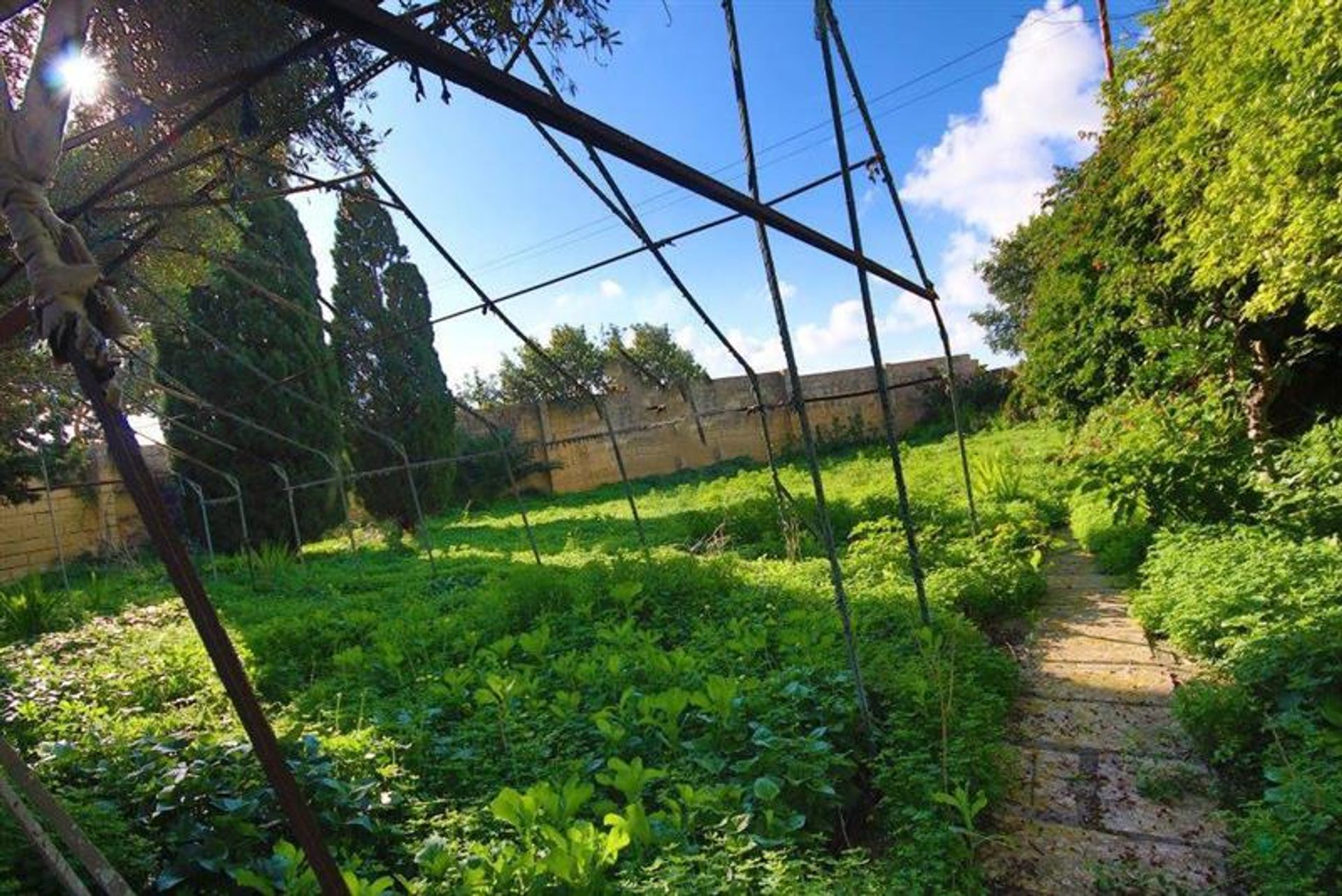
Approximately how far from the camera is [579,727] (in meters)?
2.71

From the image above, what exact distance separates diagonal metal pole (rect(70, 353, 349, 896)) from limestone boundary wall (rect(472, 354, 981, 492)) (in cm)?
1508

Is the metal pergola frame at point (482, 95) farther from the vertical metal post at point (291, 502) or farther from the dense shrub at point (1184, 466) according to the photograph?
the vertical metal post at point (291, 502)

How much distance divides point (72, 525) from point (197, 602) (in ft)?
51.9

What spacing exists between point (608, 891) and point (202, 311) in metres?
12.2

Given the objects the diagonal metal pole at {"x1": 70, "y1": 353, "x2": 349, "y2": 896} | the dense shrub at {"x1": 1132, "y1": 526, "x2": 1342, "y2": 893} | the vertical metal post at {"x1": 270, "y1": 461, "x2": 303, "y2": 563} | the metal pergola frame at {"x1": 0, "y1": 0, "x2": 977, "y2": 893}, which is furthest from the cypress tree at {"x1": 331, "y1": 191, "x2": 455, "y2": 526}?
the diagonal metal pole at {"x1": 70, "y1": 353, "x2": 349, "y2": 896}

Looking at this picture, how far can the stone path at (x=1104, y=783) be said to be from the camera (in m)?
1.98

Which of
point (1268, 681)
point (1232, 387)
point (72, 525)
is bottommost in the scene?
point (1268, 681)

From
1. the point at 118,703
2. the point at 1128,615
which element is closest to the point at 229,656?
the point at 118,703

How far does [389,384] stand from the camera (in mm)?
14625

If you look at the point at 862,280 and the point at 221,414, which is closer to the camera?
the point at 862,280

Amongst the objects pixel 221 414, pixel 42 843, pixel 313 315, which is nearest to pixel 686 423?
pixel 313 315

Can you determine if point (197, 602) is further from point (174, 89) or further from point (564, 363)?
point (564, 363)

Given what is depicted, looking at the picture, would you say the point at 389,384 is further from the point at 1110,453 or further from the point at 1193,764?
the point at 1193,764

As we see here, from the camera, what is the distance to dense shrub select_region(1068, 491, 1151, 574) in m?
4.59
